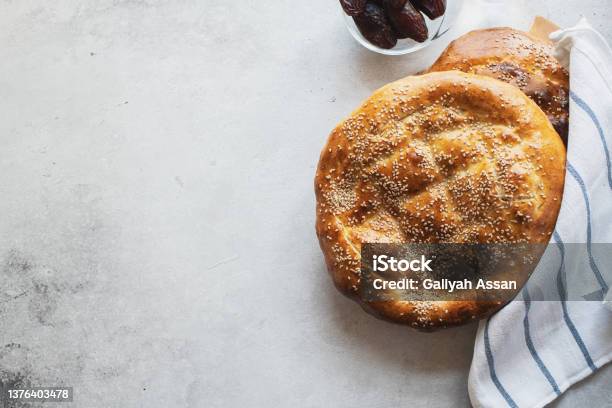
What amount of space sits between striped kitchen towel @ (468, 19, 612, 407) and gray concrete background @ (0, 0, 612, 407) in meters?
0.15

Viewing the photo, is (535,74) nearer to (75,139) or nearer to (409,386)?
(409,386)

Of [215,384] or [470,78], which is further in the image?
[215,384]

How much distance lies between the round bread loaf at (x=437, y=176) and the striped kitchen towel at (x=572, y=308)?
0.08 metres

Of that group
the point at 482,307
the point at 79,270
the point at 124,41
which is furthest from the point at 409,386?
the point at 124,41

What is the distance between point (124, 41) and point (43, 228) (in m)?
0.78

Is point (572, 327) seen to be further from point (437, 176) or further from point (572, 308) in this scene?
point (437, 176)

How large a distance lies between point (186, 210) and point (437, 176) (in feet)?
3.14

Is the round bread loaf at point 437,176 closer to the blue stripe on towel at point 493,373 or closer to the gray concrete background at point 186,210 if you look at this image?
the blue stripe on towel at point 493,373

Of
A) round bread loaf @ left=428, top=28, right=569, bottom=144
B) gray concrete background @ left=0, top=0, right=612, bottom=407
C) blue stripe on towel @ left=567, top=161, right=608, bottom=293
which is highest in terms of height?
round bread loaf @ left=428, top=28, right=569, bottom=144

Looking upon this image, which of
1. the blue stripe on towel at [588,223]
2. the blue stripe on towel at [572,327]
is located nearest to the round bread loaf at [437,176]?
the blue stripe on towel at [588,223]

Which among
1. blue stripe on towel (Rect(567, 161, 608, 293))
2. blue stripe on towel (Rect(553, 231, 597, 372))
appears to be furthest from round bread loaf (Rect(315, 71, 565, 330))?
blue stripe on towel (Rect(553, 231, 597, 372))

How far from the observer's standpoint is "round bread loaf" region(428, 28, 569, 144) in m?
2.15

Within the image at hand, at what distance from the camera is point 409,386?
2.32 metres

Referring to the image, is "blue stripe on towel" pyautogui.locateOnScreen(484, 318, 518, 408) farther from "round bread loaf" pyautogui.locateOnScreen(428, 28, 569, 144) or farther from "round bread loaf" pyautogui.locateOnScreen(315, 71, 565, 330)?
"round bread loaf" pyautogui.locateOnScreen(428, 28, 569, 144)
